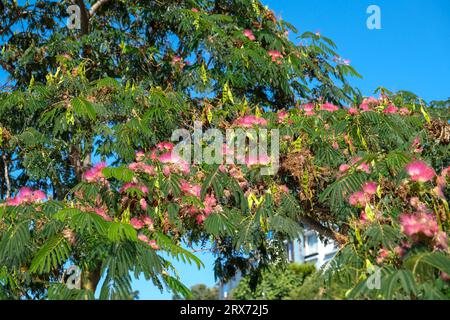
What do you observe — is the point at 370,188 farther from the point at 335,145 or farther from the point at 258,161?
the point at 335,145

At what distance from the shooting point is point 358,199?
411 cm

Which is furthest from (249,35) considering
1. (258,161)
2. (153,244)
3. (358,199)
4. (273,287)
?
(273,287)

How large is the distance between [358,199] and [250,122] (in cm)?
174

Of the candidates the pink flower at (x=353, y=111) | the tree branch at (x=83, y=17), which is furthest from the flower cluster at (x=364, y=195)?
the tree branch at (x=83, y=17)

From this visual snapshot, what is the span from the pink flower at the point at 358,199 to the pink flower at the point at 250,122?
1.62m

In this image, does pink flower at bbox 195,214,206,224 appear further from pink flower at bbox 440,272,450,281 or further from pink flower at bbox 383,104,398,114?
pink flower at bbox 440,272,450,281

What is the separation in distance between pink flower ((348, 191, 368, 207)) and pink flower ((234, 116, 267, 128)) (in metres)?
1.62

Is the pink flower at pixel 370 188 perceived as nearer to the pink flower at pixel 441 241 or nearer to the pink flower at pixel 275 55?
the pink flower at pixel 441 241

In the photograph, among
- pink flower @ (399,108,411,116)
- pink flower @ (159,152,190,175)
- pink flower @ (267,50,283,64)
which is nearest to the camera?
pink flower @ (159,152,190,175)

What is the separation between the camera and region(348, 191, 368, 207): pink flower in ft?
13.3

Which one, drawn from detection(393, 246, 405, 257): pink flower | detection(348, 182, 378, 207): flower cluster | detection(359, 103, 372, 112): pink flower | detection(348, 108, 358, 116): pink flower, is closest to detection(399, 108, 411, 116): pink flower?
detection(359, 103, 372, 112): pink flower

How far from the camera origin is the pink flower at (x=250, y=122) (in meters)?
5.61

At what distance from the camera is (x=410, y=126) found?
5.88 m
